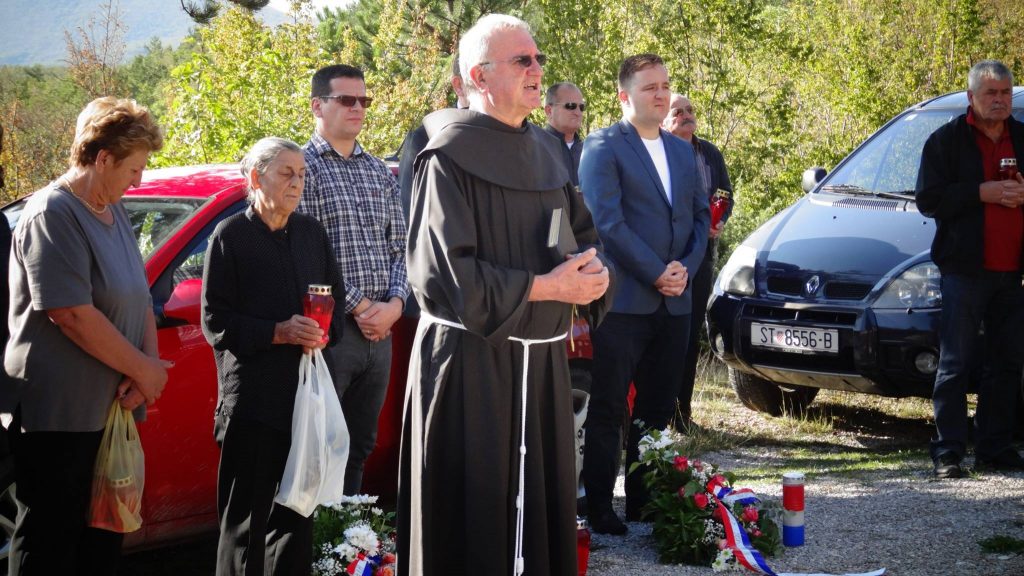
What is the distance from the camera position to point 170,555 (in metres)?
5.45

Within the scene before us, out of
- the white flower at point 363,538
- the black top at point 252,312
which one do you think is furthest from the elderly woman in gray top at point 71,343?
the white flower at point 363,538

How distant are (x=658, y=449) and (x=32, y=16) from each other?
180 m

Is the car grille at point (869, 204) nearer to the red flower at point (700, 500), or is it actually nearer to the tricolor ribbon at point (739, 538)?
→ the tricolor ribbon at point (739, 538)

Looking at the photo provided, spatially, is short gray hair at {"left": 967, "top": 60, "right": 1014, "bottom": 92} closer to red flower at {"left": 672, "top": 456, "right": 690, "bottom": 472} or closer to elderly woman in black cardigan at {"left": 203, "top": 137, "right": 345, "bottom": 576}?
A: red flower at {"left": 672, "top": 456, "right": 690, "bottom": 472}

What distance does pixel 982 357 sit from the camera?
6.55 m

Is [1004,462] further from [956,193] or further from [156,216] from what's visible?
[156,216]

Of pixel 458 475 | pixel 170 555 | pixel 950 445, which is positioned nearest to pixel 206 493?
pixel 170 555

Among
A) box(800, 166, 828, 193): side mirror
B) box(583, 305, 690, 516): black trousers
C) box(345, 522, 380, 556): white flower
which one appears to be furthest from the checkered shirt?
box(800, 166, 828, 193): side mirror

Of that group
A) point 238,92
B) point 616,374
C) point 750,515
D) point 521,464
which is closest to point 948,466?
point 750,515

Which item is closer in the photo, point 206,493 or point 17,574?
point 17,574

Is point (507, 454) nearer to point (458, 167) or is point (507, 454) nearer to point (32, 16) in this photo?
point (458, 167)

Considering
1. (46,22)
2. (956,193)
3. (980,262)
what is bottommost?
(980,262)

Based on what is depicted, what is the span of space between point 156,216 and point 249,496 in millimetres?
1557

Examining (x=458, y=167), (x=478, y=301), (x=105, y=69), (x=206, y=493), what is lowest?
(x=206, y=493)
